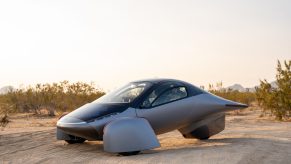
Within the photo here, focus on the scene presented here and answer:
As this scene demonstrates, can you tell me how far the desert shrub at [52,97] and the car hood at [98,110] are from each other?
73.4ft

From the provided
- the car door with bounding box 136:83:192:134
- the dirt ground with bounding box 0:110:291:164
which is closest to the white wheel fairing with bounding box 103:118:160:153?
the dirt ground with bounding box 0:110:291:164

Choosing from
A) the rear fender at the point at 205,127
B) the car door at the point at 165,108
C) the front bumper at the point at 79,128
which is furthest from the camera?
the rear fender at the point at 205,127

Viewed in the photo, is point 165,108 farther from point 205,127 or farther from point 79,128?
point 79,128

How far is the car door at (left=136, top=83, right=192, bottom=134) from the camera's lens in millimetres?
7910

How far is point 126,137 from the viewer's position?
23.0ft

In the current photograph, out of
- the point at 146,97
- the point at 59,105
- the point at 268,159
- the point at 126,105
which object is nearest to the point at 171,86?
the point at 146,97

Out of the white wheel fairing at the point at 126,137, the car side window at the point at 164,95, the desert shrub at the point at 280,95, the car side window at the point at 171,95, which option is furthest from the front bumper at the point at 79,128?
the desert shrub at the point at 280,95

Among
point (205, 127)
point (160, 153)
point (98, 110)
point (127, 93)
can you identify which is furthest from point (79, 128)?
point (205, 127)

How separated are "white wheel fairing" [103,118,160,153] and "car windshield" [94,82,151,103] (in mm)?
860

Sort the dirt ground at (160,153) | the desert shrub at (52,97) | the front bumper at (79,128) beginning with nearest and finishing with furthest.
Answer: the dirt ground at (160,153), the front bumper at (79,128), the desert shrub at (52,97)

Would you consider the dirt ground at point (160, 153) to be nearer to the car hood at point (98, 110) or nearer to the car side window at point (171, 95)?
the car hood at point (98, 110)

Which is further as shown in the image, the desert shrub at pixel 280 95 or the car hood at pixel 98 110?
the desert shrub at pixel 280 95

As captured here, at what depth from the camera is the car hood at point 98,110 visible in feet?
24.4

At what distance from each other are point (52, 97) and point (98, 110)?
2382 cm
